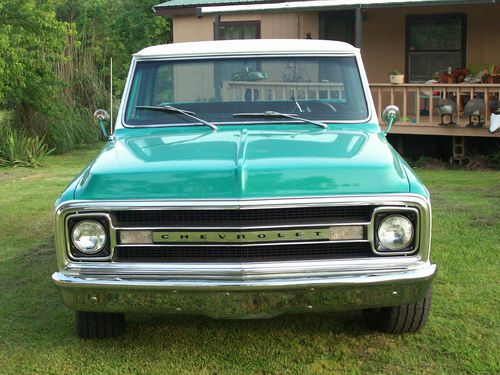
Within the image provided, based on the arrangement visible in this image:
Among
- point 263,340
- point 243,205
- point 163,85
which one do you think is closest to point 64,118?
point 163,85

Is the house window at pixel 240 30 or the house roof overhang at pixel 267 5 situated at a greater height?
the house roof overhang at pixel 267 5

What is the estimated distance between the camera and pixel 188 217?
11.8 ft

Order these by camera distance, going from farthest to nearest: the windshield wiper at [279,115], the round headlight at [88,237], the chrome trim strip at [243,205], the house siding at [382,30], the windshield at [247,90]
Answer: the house siding at [382,30], the windshield at [247,90], the windshield wiper at [279,115], the round headlight at [88,237], the chrome trim strip at [243,205]

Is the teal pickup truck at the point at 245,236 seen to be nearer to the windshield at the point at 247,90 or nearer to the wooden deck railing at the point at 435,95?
the windshield at the point at 247,90

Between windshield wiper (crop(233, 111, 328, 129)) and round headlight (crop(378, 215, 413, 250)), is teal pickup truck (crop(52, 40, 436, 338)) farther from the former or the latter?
windshield wiper (crop(233, 111, 328, 129))

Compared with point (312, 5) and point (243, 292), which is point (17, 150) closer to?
point (312, 5)

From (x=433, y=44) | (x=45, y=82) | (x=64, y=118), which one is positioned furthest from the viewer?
(x=64, y=118)

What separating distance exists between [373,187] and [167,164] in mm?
1055

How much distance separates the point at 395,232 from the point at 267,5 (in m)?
11.3

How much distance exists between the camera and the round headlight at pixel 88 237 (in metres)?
3.64

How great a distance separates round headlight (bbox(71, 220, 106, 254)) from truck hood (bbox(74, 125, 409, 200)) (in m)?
0.15

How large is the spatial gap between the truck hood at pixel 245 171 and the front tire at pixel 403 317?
0.83 meters

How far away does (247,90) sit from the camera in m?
5.01

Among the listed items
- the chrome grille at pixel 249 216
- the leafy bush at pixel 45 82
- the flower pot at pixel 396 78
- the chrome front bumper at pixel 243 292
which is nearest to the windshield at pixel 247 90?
the chrome grille at pixel 249 216
